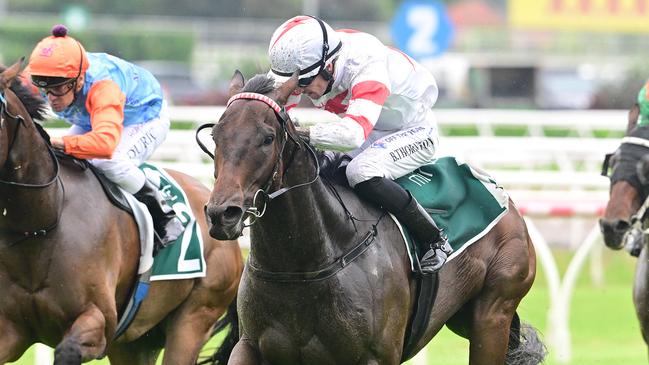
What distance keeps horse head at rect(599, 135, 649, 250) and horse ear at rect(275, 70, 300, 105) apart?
2.17m

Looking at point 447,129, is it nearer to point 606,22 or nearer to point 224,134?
point 224,134

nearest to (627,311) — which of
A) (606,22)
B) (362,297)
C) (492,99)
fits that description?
(362,297)

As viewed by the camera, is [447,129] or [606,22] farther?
[606,22]

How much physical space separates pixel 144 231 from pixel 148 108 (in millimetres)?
724

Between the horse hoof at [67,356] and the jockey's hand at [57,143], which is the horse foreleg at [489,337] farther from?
the jockey's hand at [57,143]

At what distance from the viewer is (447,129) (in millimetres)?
18531

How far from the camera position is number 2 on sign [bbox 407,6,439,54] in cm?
1553

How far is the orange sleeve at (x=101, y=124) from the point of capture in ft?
18.3

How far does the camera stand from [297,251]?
194 inches

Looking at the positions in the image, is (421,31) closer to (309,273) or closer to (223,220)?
(309,273)

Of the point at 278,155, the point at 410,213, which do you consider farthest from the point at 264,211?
the point at 410,213

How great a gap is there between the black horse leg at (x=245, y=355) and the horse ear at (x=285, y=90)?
0.98 meters

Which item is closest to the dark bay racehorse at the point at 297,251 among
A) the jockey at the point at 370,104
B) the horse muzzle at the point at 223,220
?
the horse muzzle at the point at 223,220

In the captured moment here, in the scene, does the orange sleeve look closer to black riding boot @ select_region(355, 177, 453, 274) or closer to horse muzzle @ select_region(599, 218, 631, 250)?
black riding boot @ select_region(355, 177, 453, 274)
